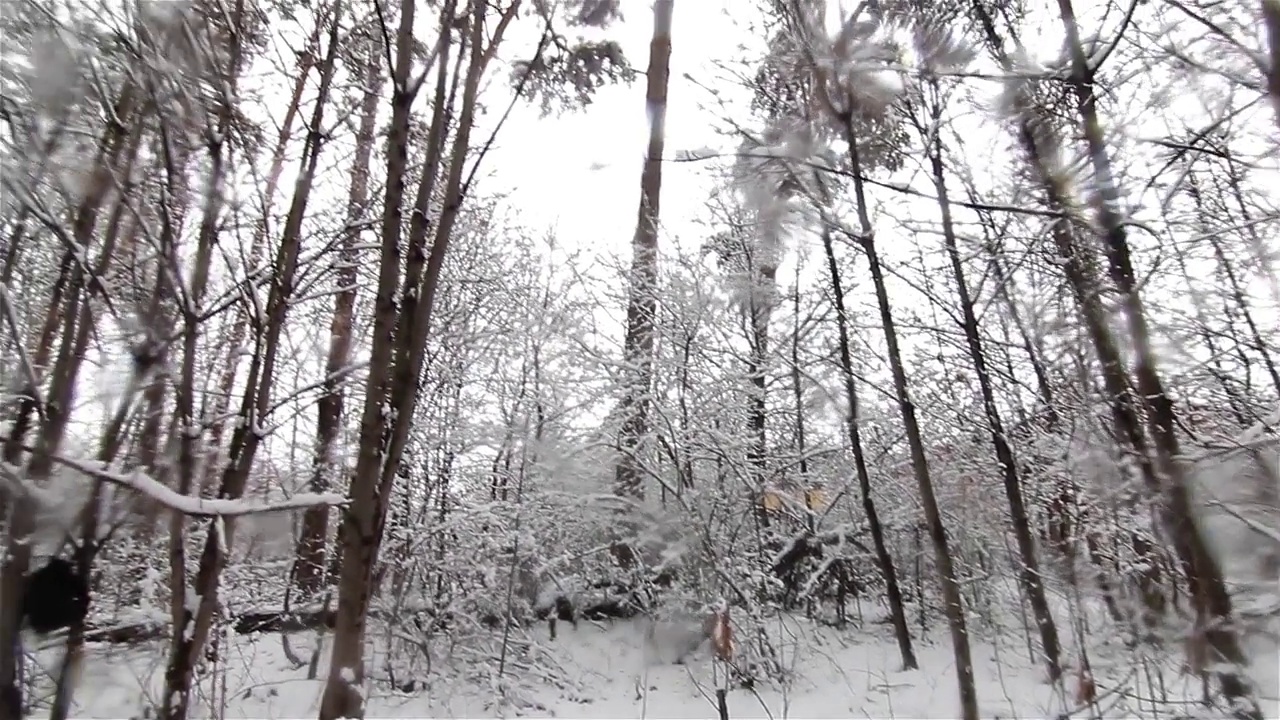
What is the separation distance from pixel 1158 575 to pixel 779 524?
5.12 meters

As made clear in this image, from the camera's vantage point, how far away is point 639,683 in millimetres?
6875

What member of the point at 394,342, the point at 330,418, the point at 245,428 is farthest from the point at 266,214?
the point at 330,418

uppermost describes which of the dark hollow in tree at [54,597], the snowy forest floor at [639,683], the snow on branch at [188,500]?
the snow on branch at [188,500]

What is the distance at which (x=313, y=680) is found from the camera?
633 centimetres

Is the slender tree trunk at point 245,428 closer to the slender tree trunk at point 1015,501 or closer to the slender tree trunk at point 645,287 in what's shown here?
the slender tree trunk at point 1015,501

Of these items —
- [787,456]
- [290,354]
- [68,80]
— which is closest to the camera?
[68,80]

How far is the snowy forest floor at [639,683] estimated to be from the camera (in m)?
6.05

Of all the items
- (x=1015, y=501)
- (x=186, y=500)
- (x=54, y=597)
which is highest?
(x=1015, y=501)

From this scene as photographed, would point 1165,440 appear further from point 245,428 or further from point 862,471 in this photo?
point 862,471

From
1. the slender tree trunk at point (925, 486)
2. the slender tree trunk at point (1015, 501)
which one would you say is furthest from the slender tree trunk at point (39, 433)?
the slender tree trunk at point (1015, 501)

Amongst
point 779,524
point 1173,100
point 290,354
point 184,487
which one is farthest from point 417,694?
point 1173,100

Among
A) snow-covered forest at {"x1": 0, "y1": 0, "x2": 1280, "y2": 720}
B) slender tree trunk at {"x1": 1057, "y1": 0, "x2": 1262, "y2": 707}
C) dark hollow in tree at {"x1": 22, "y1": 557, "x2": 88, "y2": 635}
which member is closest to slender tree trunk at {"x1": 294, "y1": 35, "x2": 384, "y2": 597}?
snow-covered forest at {"x1": 0, "y1": 0, "x2": 1280, "y2": 720}

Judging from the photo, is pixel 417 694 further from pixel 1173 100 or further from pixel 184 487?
pixel 1173 100

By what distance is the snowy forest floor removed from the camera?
6.05m
